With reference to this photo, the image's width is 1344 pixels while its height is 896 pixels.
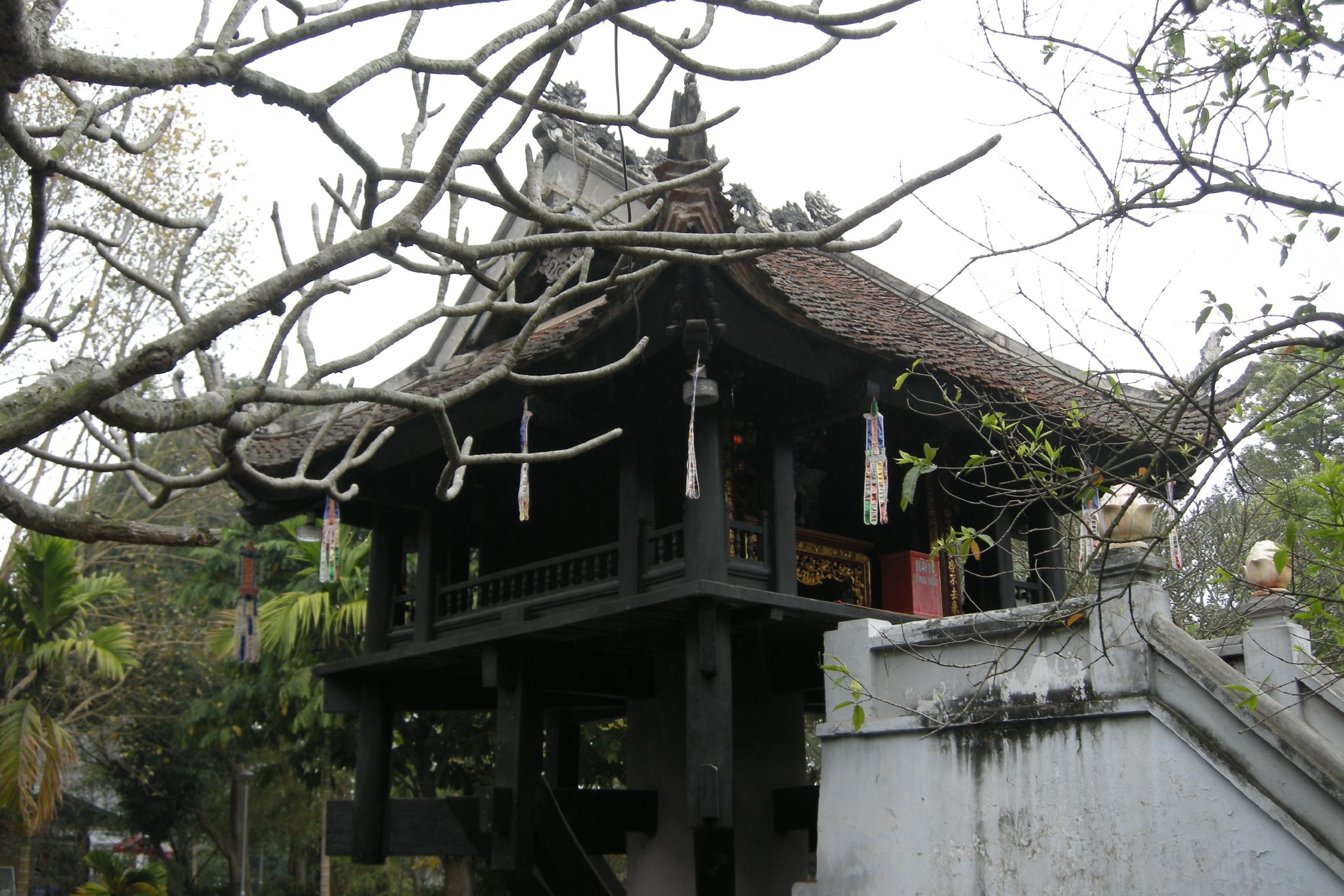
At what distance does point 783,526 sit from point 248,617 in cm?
611

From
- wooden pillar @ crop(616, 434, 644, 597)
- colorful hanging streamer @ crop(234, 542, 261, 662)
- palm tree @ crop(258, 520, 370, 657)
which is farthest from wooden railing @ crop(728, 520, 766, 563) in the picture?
palm tree @ crop(258, 520, 370, 657)

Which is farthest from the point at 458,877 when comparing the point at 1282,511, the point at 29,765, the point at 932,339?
the point at 1282,511

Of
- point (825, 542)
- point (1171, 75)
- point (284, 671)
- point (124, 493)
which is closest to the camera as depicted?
point (1171, 75)

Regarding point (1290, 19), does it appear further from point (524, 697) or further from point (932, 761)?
point (524, 697)

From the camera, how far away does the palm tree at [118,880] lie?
15.8 m

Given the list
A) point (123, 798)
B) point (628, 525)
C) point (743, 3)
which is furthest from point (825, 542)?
point (123, 798)

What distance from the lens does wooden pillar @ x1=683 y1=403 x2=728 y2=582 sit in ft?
25.8

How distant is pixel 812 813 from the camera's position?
983 cm

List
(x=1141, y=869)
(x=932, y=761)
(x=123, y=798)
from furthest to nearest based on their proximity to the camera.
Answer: (x=123, y=798)
(x=932, y=761)
(x=1141, y=869)

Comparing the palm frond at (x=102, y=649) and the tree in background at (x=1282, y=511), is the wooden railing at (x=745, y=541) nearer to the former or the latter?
the tree in background at (x=1282, y=511)

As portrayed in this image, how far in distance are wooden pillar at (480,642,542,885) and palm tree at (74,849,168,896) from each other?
916cm

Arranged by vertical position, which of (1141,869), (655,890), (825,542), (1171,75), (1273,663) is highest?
(1171,75)

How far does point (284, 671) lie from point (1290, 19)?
638 inches

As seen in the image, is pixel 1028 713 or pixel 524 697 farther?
pixel 524 697
